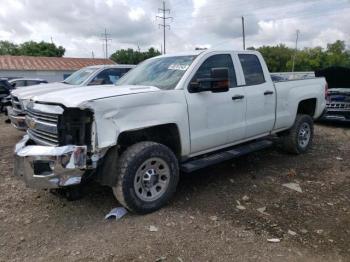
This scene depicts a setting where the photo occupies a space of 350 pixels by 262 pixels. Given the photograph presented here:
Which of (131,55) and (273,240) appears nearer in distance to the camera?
(273,240)

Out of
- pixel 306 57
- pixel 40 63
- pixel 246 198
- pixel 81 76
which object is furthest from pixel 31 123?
pixel 306 57

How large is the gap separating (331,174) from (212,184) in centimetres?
207

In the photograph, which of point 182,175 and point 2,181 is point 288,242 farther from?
point 2,181

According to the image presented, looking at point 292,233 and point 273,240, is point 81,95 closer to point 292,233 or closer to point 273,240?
point 273,240

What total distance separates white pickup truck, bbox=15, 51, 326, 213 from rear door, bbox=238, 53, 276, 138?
0.02m

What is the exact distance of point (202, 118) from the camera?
489 cm

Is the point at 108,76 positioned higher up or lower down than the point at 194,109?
higher up

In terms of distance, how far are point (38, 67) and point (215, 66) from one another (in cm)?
3938

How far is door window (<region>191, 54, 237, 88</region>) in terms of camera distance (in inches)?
200

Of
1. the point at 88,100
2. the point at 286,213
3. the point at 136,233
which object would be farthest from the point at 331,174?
the point at 88,100

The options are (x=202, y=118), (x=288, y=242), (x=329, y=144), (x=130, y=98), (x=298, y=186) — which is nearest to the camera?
(x=288, y=242)

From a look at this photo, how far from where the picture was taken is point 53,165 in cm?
390

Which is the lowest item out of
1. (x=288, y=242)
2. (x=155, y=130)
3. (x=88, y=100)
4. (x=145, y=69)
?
(x=288, y=242)

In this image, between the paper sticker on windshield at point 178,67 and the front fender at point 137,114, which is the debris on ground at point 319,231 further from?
the paper sticker on windshield at point 178,67
